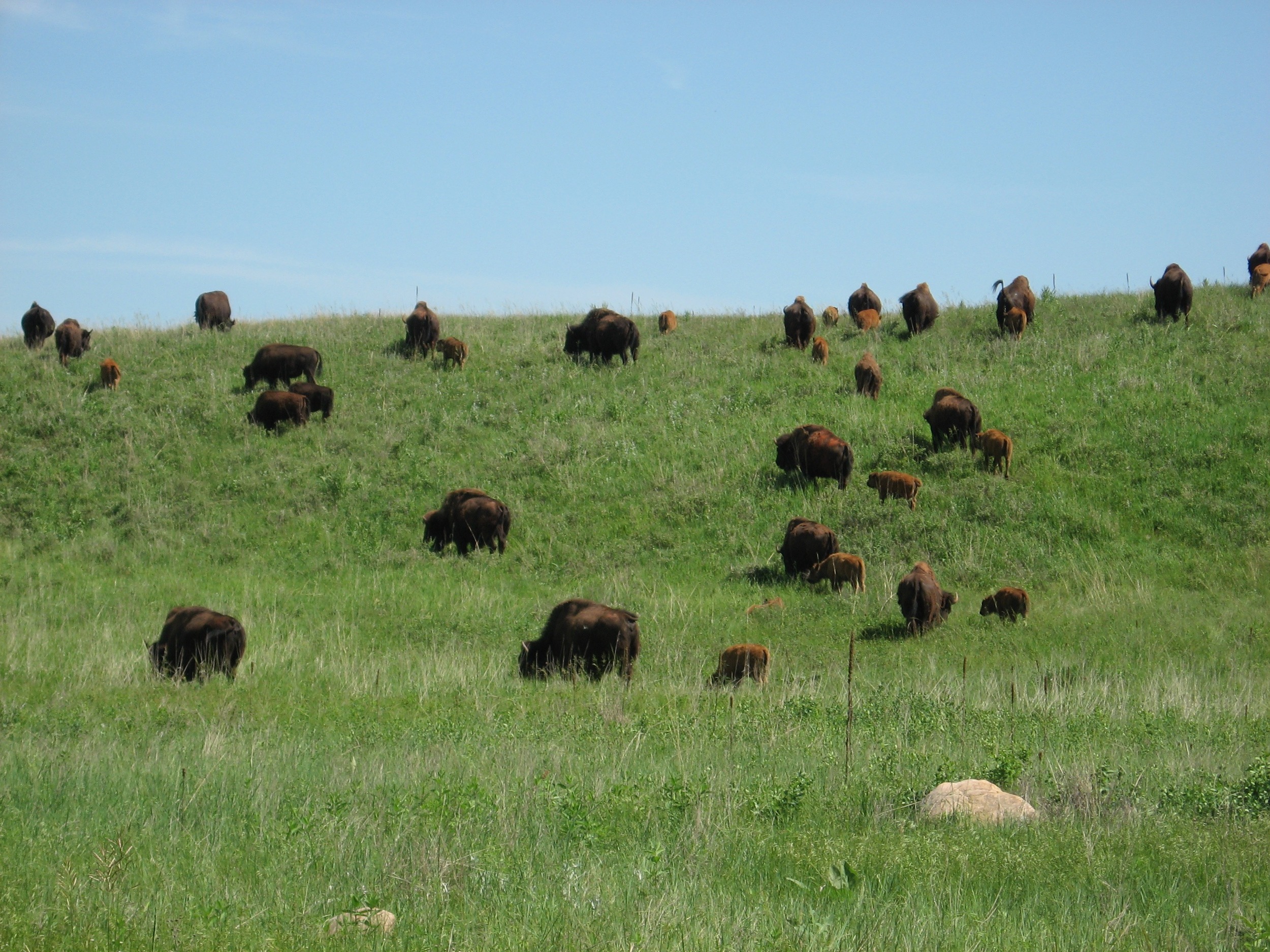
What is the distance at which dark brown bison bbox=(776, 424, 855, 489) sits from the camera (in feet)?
67.6

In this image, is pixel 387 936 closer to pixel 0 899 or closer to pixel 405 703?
pixel 0 899

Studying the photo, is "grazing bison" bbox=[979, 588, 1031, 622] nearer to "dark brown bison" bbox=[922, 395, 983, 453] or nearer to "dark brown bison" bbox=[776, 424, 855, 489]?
"dark brown bison" bbox=[776, 424, 855, 489]

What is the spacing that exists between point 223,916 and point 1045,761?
5.76 m

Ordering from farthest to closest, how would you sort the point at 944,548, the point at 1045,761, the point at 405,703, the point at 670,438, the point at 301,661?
the point at 670,438
the point at 944,548
the point at 301,661
the point at 405,703
the point at 1045,761

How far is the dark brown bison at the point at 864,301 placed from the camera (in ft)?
107

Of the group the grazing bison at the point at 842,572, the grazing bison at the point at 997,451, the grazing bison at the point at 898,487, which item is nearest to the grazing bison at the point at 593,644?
the grazing bison at the point at 842,572

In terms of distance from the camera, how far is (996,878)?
5402 millimetres

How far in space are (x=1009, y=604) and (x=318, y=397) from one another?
17.3 m

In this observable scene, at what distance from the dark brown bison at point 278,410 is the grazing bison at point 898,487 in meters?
13.8

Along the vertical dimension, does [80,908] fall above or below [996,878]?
above

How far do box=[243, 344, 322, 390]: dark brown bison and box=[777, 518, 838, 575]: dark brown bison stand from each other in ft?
48.3

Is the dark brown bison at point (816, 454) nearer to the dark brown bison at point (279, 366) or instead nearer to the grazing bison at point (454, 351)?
the grazing bison at point (454, 351)

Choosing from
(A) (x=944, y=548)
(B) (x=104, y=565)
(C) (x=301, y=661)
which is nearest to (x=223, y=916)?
(C) (x=301, y=661)

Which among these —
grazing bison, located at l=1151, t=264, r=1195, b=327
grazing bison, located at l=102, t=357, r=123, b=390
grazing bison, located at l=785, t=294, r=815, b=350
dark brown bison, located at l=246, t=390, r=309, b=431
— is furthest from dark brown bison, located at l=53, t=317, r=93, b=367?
grazing bison, located at l=1151, t=264, r=1195, b=327
